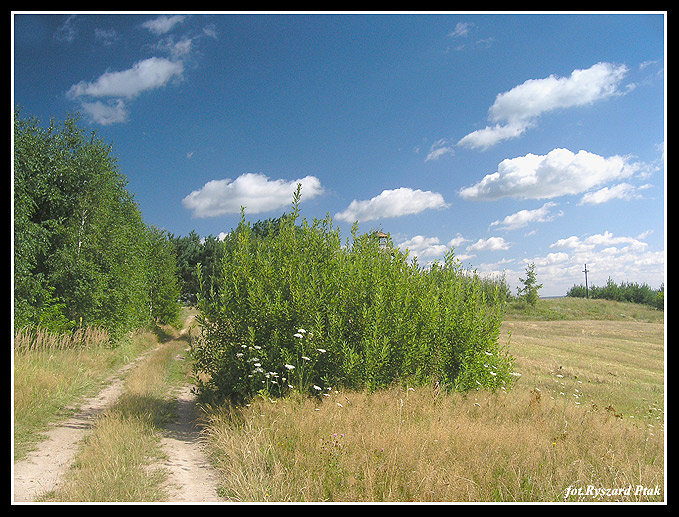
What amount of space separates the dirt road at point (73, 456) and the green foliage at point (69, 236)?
7.71 metres

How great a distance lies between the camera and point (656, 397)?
11875 millimetres

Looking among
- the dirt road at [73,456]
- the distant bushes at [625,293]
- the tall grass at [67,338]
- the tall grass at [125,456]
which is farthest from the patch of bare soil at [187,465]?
the distant bushes at [625,293]

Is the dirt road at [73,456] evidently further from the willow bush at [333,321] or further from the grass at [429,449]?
the willow bush at [333,321]

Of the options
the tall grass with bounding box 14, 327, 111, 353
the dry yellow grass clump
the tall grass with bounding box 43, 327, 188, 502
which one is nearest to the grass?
the dry yellow grass clump

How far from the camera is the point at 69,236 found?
16688mm

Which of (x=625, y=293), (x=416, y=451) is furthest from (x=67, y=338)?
(x=625, y=293)

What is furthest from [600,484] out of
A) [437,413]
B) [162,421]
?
[162,421]

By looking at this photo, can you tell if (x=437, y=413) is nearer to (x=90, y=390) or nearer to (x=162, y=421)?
(x=162, y=421)

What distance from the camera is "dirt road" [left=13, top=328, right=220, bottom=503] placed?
471 centimetres

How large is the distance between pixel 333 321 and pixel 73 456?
402 cm

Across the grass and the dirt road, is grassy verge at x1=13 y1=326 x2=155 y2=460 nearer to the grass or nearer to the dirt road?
the dirt road

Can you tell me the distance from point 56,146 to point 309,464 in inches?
644

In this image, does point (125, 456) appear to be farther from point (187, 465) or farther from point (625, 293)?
point (625, 293)

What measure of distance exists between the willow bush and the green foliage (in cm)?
890
